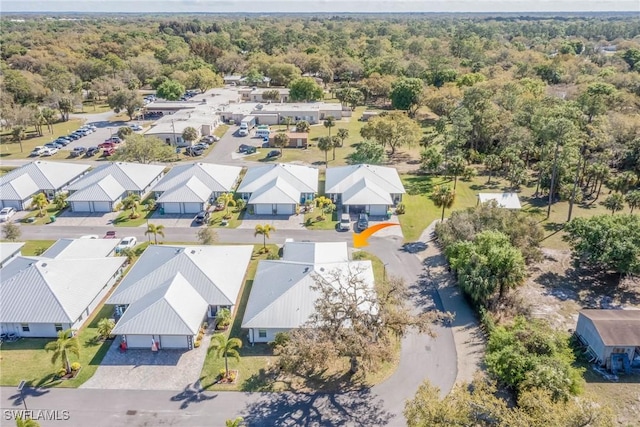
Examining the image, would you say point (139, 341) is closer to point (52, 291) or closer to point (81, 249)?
point (52, 291)

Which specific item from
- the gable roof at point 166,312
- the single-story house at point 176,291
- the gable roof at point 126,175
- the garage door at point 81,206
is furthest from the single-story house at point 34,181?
the gable roof at point 166,312

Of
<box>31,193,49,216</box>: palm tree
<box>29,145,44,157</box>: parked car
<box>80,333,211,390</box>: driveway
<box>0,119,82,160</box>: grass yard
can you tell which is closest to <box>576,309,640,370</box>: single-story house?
<box>80,333,211,390</box>: driveway

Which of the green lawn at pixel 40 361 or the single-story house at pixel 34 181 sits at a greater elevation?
the single-story house at pixel 34 181

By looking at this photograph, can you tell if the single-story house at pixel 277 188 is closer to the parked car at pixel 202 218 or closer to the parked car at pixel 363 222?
the parked car at pixel 202 218

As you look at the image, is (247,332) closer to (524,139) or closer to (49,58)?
(524,139)

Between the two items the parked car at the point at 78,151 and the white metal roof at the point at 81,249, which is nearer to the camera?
the white metal roof at the point at 81,249

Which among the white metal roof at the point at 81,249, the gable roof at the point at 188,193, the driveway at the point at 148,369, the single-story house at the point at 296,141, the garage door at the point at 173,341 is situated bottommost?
the driveway at the point at 148,369
